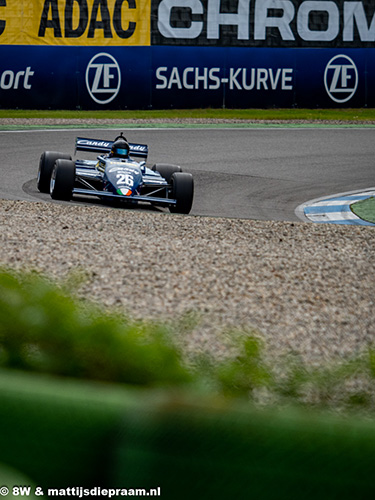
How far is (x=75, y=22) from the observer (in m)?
17.7

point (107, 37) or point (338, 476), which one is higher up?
point (107, 37)

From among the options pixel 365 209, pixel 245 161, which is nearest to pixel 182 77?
pixel 245 161

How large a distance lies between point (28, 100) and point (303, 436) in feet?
56.7

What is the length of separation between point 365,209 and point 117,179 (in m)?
3.15

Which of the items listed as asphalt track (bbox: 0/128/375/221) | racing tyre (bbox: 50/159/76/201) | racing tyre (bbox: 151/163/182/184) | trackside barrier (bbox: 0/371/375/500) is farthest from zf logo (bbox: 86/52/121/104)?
trackside barrier (bbox: 0/371/375/500)

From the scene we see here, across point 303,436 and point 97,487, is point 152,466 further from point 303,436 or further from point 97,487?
point 303,436

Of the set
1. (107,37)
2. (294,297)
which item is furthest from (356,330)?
(107,37)

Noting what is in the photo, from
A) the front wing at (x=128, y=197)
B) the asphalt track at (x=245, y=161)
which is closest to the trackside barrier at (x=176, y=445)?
the front wing at (x=128, y=197)

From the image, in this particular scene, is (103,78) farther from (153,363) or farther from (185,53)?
(153,363)

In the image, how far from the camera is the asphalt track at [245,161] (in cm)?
1011

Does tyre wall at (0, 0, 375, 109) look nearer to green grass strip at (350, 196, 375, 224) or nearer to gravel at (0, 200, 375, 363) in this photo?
green grass strip at (350, 196, 375, 224)

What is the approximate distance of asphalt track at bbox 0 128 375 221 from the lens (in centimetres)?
1011

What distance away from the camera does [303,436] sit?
1547 mm

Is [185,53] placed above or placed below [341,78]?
above
